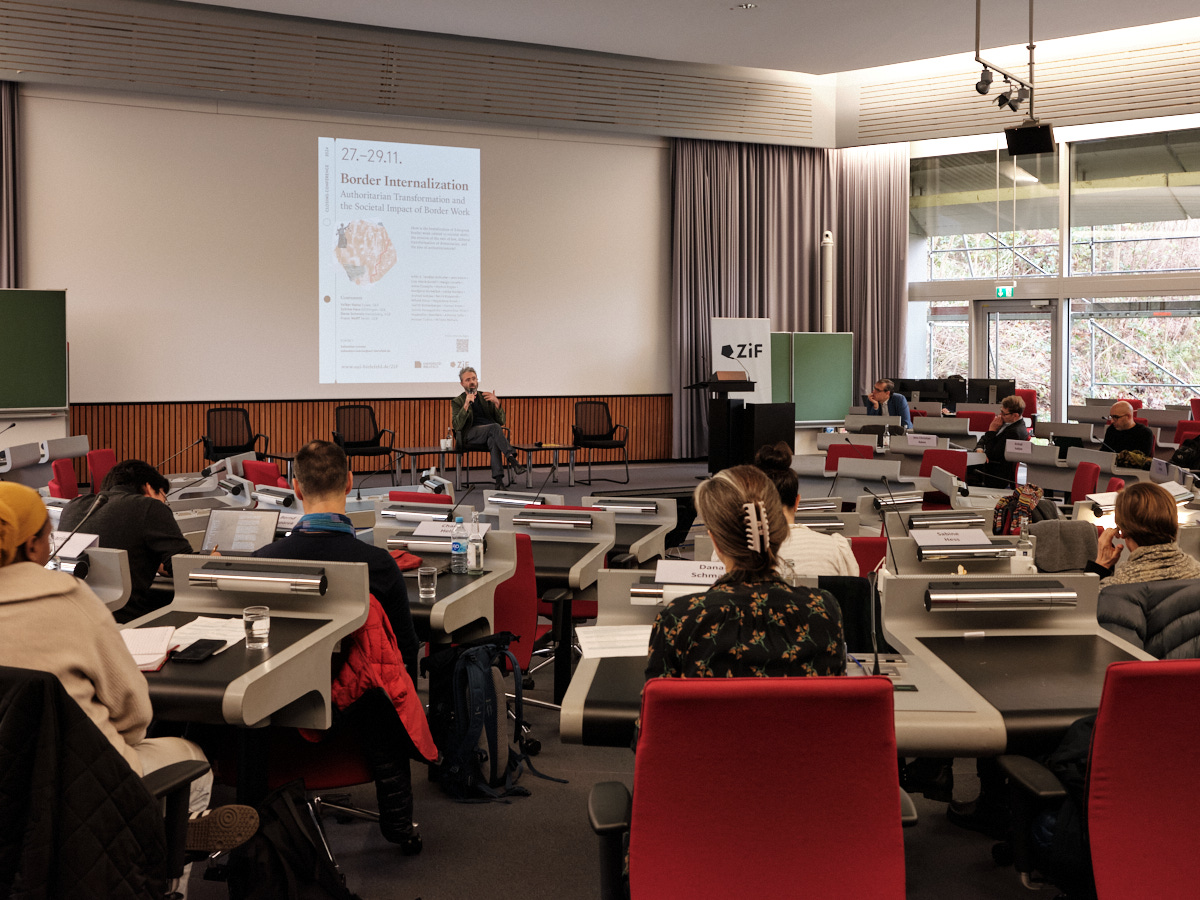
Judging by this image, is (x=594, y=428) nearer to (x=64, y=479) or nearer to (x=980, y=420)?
(x=980, y=420)

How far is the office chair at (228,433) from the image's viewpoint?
9.47 metres

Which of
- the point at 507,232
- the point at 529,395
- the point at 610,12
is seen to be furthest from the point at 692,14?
the point at 529,395

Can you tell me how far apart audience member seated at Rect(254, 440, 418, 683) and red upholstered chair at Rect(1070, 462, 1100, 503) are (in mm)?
4795

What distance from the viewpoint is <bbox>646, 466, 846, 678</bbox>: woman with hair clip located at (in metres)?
1.88

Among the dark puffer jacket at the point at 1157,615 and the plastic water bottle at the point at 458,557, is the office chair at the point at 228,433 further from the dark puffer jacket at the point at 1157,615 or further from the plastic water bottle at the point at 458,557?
the dark puffer jacket at the point at 1157,615

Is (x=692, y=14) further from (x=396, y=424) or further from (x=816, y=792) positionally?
(x=816, y=792)

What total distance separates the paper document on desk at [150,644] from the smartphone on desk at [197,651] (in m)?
0.03

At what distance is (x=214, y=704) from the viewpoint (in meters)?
2.22

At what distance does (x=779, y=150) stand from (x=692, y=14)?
10.8 ft

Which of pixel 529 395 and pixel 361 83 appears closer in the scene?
pixel 361 83

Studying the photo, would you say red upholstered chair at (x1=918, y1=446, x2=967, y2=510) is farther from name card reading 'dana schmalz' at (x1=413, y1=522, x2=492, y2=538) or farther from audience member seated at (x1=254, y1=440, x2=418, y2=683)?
audience member seated at (x1=254, y1=440, x2=418, y2=683)

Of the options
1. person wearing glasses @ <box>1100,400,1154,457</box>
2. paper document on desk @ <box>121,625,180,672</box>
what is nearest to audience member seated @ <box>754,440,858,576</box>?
paper document on desk @ <box>121,625,180,672</box>

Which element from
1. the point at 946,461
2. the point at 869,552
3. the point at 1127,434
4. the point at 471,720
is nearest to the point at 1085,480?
the point at 946,461

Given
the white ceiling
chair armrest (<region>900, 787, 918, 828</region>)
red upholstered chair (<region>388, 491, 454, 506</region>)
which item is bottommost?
chair armrest (<region>900, 787, 918, 828</region>)
